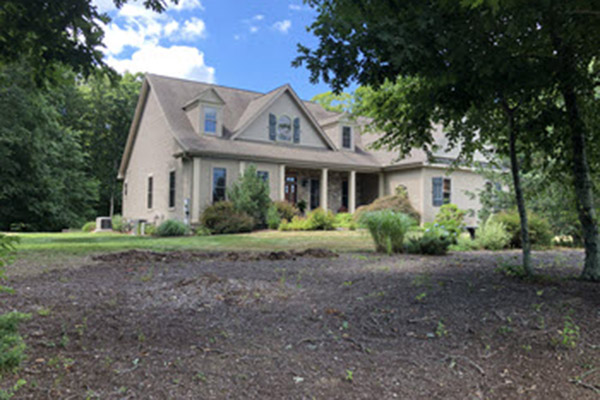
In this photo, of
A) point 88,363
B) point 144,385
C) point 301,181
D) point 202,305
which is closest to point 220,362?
point 144,385

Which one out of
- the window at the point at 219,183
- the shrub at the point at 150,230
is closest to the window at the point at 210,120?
the window at the point at 219,183

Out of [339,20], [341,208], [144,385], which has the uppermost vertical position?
[339,20]

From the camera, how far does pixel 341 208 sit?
74.3 feet

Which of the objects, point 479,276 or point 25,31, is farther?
point 479,276

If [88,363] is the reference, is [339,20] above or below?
above

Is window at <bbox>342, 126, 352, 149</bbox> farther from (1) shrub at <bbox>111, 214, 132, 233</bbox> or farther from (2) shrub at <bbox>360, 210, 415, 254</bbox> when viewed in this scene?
(2) shrub at <bbox>360, 210, 415, 254</bbox>

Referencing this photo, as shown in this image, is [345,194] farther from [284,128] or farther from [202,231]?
[202,231]

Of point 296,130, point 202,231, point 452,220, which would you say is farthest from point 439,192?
point 202,231

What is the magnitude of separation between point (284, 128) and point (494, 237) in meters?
12.4

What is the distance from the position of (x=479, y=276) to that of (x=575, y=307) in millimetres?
1835

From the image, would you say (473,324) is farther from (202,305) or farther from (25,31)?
(25,31)

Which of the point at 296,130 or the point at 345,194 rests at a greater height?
the point at 296,130

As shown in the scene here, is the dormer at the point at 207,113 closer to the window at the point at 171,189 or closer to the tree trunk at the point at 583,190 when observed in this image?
the window at the point at 171,189

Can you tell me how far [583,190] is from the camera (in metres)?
5.54
